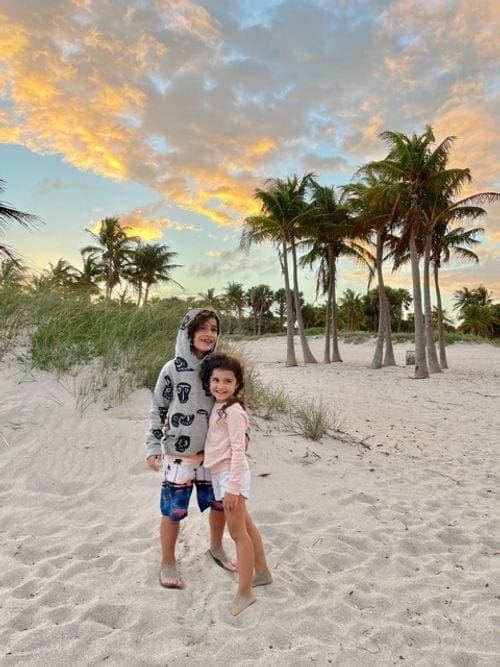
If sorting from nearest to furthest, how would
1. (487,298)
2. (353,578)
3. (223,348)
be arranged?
(353,578)
(223,348)
(487,298)

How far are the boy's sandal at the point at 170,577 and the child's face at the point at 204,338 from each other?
55.7 inches

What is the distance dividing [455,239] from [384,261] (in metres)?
3.46

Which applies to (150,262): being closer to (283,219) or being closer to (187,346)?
(283,219)

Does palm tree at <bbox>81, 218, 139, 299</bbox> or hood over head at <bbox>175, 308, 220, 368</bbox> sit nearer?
hood over head at <bbox>175, 308, 220, 368</bbox>

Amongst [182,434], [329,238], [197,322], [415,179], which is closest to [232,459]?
[182,434]

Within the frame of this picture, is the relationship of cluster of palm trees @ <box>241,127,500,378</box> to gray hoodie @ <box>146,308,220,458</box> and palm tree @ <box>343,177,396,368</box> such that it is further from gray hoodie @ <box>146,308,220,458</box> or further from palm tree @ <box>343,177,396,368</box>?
gray hoodie @ <box>146,308,220,458</box>

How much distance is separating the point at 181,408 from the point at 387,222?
18694 millimetres

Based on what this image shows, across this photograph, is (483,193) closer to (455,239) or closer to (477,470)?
(455,239)

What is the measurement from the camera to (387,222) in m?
19.4

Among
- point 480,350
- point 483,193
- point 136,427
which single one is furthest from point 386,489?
point 480,350

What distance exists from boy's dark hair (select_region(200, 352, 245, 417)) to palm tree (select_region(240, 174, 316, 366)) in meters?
19.1

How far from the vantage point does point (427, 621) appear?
261cm

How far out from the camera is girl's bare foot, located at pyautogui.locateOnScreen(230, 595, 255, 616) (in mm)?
2539

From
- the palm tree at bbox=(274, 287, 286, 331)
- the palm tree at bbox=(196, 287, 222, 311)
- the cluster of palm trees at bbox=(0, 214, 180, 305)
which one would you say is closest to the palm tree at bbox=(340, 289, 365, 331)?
the palm tree at bbox=(274, 287, 286, 331)
